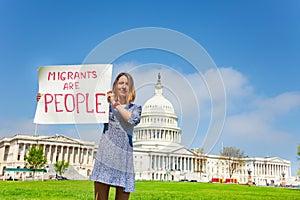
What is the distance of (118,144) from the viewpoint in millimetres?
4215

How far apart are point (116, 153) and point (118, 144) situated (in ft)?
0.40

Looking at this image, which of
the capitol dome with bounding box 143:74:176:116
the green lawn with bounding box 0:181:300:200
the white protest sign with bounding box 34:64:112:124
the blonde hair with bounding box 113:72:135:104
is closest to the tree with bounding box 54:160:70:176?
the green lawn with bounding box 0:181:300:200

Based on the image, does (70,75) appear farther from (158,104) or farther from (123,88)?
(158,104)

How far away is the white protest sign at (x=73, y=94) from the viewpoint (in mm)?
4266

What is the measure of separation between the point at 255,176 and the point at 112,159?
128595mm

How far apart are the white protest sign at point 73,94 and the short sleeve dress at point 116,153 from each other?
0.17 meters

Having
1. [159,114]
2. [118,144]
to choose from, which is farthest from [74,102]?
[159,114]

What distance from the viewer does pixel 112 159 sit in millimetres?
4152

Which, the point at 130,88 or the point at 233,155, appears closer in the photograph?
the point at 130,88

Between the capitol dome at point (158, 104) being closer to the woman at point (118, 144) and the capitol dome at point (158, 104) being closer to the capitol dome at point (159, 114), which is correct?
the capitol dome at point (159, 114)

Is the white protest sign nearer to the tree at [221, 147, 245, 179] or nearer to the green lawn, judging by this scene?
the green lawn

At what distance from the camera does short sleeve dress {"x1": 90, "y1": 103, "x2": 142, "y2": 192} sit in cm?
416

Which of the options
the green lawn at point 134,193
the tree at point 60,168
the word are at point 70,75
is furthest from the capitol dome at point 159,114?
the tree at point 60,168

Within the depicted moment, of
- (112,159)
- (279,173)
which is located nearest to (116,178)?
(112,159)
